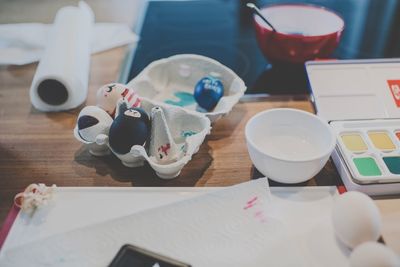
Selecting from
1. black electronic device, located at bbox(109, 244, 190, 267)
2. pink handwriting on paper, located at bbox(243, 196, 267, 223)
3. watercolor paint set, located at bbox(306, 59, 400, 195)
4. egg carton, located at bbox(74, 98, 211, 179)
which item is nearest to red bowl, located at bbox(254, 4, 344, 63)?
watercolor paint set, located at bbox(306, 59, 400, 195)

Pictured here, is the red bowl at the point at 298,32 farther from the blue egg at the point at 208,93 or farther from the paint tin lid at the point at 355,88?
the blue egg at the point at 208,93

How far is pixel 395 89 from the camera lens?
0.79 m

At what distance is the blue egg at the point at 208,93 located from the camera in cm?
79

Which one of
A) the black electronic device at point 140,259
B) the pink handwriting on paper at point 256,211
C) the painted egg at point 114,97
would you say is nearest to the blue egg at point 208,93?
the painted egg at point 114,97

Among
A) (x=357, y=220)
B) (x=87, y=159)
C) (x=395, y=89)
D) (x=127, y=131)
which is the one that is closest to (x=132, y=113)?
(x=127, y=131)

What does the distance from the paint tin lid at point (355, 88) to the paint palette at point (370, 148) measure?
41 millimetres

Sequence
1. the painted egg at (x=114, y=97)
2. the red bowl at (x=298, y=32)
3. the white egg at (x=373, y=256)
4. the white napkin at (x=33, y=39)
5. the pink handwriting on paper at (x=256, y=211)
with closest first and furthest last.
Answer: the white egg at (x=373, y=256) → the pink handwriting on paper at (x=256, y=211) → the painted egg at (x=114, y=97) → the red bowl at (x=298, y=32) → the white napkin at (x=33, y=39)

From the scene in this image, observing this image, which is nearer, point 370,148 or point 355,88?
point 370,148

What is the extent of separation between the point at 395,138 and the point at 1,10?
1.17 metres

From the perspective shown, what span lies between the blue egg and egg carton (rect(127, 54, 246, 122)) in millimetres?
11

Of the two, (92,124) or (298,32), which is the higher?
(298,32)

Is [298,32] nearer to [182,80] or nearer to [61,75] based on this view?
[182,80]

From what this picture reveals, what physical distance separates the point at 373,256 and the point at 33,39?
3.07 feet

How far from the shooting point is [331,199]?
2.09 feet
